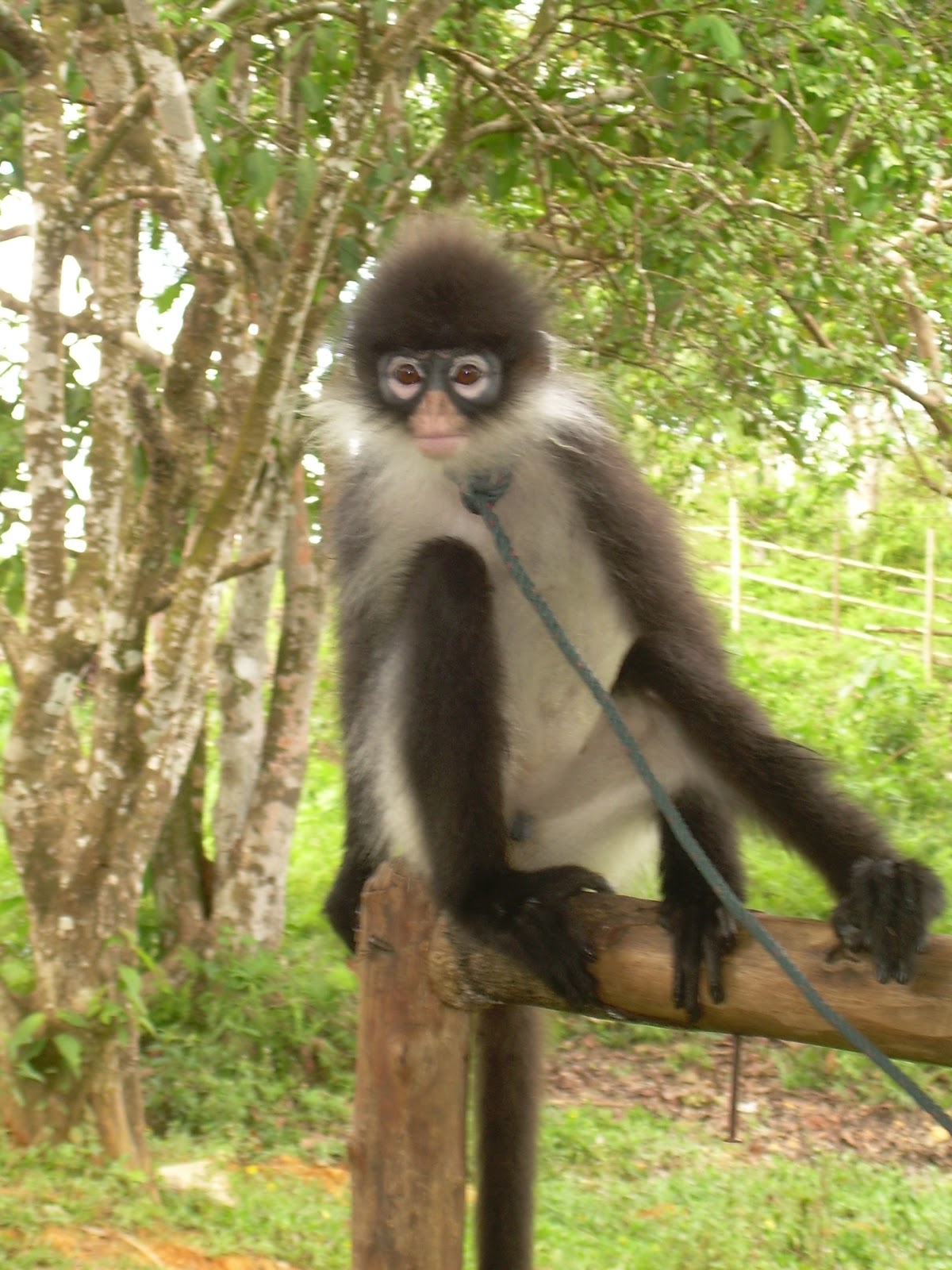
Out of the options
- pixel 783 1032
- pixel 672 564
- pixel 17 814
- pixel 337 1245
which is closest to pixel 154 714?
pixel 17 814

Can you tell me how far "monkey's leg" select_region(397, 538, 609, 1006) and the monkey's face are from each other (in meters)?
0.36

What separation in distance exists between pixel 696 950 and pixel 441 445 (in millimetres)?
1177

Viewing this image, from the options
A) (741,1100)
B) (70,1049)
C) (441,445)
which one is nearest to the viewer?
(441,445)

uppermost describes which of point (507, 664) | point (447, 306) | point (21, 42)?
point (21, 42)

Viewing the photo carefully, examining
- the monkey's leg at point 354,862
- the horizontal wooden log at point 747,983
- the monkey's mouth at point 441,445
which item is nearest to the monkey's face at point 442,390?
the monkey's mouth at point 441,445

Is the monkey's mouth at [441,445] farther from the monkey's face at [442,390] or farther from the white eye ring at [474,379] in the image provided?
the white eye ring at [474,379]

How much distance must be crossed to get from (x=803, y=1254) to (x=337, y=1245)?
1613 millimetres

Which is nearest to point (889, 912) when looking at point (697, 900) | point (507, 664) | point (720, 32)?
point (697, 900)

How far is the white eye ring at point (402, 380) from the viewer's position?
2912 mm

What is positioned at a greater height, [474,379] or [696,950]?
[474,379]

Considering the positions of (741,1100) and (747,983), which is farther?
(741,1100)

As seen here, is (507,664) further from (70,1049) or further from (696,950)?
(70,1049)

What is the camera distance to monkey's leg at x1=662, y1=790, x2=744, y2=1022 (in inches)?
86.3

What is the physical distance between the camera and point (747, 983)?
7.06 ft
